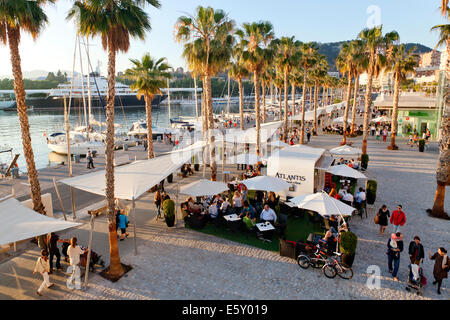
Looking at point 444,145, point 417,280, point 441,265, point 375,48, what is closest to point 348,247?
point 417,280

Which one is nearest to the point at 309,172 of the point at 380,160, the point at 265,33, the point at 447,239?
the point at 447,239

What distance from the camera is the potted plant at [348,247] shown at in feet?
29.8

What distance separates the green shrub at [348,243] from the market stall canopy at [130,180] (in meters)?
7.14

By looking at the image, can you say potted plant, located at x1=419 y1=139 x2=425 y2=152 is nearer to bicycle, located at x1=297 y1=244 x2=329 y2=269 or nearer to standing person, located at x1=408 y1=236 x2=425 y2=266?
standing person, located at x1=408 y1=236 x2=425 y2=266

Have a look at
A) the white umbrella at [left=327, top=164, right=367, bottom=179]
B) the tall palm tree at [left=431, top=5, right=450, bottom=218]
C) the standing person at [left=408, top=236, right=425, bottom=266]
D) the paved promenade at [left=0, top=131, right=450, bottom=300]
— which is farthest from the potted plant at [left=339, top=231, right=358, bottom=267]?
the tall palm tree at [left=431, top=5, right=450, bottom=218]

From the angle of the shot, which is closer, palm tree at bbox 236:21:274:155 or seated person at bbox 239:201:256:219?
seated person at bbox 239:201:256:219

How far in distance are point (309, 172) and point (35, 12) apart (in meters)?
13.9

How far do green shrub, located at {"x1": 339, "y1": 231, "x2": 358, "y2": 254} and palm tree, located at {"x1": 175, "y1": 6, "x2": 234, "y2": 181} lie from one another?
10157 mm

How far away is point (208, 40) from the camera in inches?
688

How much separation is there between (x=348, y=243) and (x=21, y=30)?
1418 centimetres

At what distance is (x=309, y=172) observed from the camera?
14.9 metres

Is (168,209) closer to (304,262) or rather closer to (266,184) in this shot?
(266,184)

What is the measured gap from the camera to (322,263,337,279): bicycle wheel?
8.98 metres

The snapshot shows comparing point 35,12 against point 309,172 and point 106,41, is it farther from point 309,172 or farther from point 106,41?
point 309,172
